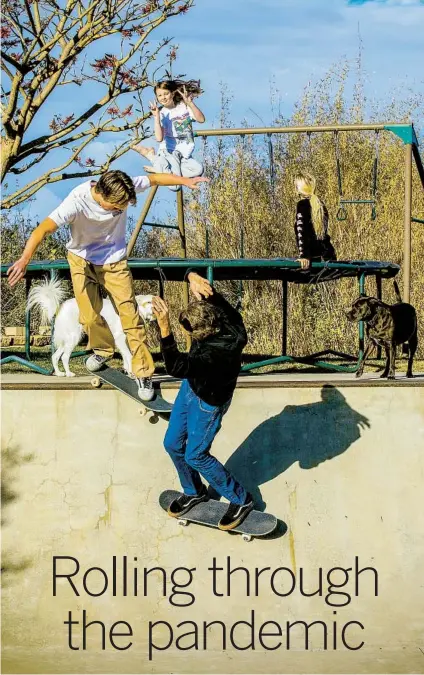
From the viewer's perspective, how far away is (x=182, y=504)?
6.36 m

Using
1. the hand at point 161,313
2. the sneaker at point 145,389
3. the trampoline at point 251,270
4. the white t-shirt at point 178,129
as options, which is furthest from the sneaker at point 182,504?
the white t-shirt at point 178,129

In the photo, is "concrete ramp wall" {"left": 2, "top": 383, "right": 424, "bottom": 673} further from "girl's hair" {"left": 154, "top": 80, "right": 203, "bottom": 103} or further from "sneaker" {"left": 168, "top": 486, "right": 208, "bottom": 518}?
"girl's hair" {"left": 154, "top": 80, "right": 203, "bottom": 103}

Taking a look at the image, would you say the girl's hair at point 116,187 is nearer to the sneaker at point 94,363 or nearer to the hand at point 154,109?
the sneaker at point 94,363

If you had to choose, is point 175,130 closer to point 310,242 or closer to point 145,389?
point 310,242

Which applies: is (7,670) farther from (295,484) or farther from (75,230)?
(75,230)

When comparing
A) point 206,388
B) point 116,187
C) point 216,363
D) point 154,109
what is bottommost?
point 206,388

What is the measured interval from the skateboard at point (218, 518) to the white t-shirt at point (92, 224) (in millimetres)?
1732

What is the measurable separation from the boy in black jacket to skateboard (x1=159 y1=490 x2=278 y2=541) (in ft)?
0.26

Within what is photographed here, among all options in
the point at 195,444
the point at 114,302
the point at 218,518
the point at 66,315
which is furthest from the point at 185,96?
the point at 218,518

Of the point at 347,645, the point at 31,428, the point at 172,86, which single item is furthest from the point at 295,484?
the point at 172,86

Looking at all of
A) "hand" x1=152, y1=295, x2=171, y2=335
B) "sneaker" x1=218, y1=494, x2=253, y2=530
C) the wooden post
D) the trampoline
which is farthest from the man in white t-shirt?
the wooden post

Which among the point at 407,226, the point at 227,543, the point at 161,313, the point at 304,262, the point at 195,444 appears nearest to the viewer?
the point at 161,313

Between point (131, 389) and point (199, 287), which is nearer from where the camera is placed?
point (199, 287)

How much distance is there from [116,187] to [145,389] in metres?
1.41
